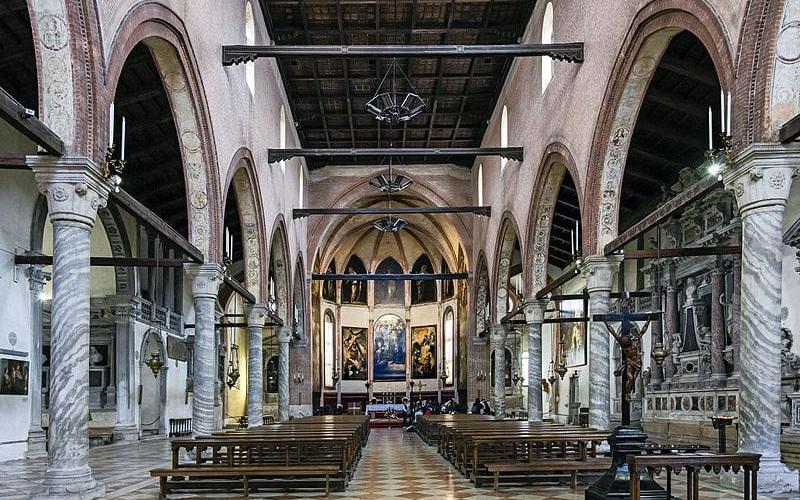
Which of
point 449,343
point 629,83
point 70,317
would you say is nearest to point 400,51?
point 629,83

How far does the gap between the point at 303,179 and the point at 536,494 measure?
25157 millimetres

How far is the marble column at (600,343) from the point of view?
1692 cm

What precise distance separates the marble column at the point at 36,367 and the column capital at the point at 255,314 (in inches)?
227

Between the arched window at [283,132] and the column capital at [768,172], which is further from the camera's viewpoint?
the arched window at [283,132]

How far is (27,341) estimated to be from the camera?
1944cm

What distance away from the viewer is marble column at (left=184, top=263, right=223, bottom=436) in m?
17.3

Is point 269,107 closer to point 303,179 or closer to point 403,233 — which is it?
point 303,179

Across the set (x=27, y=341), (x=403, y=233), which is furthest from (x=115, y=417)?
(x=403, y=233)

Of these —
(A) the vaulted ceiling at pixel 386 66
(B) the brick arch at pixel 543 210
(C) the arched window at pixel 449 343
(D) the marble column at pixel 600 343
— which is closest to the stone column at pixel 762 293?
(D) the marble column at pixel 600 343

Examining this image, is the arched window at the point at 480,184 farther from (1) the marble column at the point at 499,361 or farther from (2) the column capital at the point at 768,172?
(2) the column capital at the point at 768,172

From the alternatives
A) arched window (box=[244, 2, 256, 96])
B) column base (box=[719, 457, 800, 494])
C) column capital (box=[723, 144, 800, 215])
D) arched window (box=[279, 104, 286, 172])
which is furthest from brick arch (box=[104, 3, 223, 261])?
arched window (box=[279, 104, 286, 172])

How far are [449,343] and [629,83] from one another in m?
34.7

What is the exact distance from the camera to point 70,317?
412 inches

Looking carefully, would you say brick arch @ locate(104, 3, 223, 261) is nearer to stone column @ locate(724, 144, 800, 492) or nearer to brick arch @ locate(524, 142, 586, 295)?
brick arch @ locate(524, 142, 586, 295)
